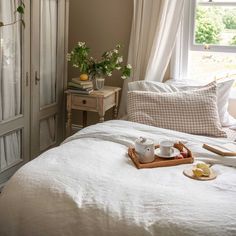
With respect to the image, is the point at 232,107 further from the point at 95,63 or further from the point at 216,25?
the point at 95,63

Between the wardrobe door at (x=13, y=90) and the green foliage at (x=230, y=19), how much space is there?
1702 mm

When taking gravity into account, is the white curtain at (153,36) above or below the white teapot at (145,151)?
above

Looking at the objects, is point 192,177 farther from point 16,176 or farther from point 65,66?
point 65,66

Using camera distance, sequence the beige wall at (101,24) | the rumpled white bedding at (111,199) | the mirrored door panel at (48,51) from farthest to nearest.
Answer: the beige wall at (101,24) → the mirrored door panel at (48,51) → the rumpled white bedding at (111,199)

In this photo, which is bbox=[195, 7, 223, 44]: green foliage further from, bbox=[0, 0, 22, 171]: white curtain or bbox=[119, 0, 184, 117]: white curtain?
bbox=[0, 0, 22, 171]: white curtain

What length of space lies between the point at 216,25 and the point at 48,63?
152 centimetres

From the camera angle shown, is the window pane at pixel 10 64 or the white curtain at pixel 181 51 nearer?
the window pane at pixel 10 64

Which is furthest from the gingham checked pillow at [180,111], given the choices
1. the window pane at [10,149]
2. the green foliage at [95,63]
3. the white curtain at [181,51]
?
the window pane at [10,149]

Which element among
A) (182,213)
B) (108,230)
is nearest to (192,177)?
(182,213)

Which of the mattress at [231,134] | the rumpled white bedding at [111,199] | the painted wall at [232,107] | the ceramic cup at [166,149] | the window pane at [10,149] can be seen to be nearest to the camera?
the rumpled white bedding at [111,199]

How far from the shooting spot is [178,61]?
3271mm

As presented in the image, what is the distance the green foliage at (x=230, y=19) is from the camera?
3.12 m

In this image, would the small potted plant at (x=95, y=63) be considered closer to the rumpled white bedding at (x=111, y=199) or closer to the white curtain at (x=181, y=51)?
the white curtain at (x=181, y=51)

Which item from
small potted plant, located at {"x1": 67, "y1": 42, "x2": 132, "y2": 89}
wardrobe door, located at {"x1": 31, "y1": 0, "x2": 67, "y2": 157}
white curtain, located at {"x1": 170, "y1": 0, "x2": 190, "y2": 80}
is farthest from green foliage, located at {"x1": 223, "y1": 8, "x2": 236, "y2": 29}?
wardrobe door, located at {"x1": 31, "y1": 0, "x2": 67, "y2": 157}
